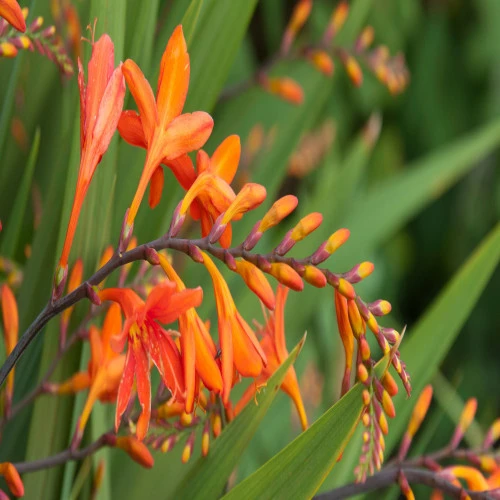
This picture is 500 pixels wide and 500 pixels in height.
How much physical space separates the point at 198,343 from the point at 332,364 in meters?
0.76

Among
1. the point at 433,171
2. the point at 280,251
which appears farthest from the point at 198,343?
the point at 433,171

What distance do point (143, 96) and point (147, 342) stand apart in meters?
0.09

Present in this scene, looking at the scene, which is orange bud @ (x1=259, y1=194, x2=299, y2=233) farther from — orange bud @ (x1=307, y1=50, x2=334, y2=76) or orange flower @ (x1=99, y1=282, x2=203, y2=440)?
orange bud @ (x1=307, y1=50, x2=334, y2=76)

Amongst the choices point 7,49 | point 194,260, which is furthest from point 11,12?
point 194,260

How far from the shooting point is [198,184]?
0.30 metres

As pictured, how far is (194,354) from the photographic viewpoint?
273 millimetres

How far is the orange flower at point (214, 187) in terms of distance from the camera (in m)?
0.30

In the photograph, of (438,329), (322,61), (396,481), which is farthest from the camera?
(322,61)

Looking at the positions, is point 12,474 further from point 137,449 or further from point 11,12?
point 11,12

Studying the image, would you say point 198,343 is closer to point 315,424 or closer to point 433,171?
point 315,424

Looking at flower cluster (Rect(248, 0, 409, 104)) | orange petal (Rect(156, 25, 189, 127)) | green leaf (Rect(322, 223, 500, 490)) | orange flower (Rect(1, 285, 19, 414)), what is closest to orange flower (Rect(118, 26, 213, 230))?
orange petal (Rect(156, 25, 189, 127))

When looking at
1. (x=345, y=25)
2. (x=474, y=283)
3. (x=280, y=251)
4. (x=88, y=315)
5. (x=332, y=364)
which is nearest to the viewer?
(x=280, y=251)

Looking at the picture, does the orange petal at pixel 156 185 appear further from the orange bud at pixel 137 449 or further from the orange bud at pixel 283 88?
the orange bud at pixel 283 88

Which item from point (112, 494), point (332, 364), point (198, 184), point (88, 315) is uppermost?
point (198, 184)
